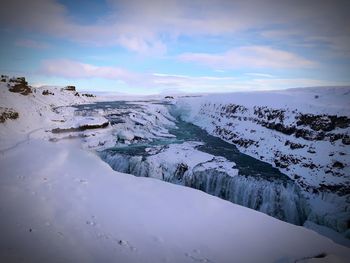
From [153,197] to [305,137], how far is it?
1609 cm

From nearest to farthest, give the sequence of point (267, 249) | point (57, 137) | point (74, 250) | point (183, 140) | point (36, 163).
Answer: point (74, 250) → point (267, 249) → point (36, 163) → point (57, 137) → point (183, 140)

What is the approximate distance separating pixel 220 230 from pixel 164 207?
2.40 m

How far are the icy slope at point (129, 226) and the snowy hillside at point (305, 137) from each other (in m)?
6.65

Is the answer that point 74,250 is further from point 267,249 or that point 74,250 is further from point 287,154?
point 287,154

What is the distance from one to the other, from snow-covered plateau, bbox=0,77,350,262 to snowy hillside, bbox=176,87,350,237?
0.12 m

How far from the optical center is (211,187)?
16609mm

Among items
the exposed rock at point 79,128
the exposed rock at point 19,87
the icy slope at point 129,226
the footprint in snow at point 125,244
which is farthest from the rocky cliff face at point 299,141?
the exposed rock at point 19,87

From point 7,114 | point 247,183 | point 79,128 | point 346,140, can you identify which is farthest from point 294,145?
point 7,114

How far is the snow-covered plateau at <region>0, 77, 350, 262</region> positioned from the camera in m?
7.40

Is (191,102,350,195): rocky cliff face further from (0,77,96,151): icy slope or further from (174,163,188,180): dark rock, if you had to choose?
(0,77,96,151): icy slope

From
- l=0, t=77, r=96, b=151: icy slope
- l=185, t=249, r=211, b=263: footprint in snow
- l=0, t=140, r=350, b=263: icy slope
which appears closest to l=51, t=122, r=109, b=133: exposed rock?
l=0, t=77, r=96, b=151: icy slope

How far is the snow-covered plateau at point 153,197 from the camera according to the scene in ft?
24.3

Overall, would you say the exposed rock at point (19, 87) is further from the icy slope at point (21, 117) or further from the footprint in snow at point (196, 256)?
the footprint in snow at point (196, 256)

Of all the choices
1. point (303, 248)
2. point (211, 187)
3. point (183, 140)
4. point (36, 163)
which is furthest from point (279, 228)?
point (183, 140)
